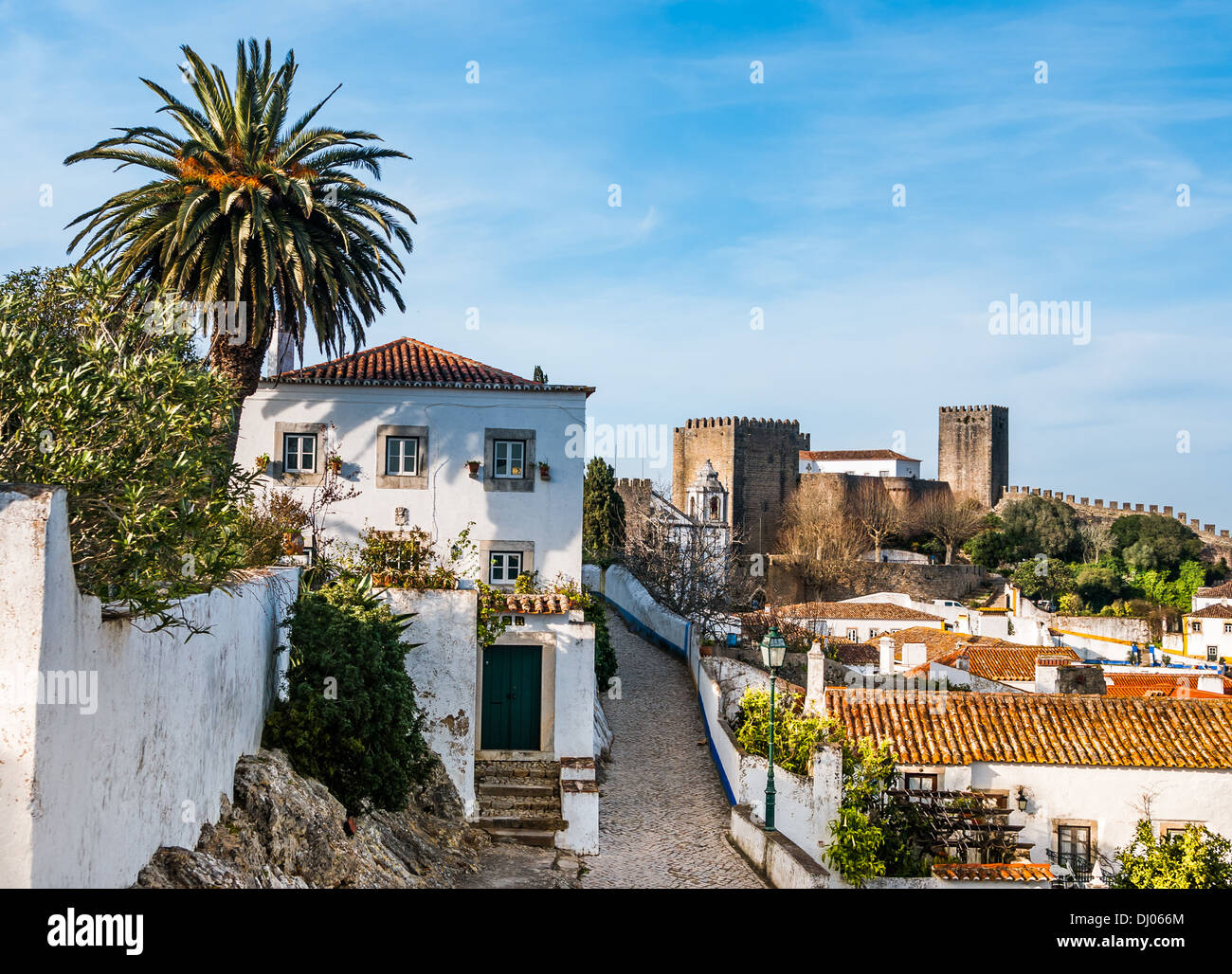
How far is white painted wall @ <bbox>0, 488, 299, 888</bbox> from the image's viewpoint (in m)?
4.98

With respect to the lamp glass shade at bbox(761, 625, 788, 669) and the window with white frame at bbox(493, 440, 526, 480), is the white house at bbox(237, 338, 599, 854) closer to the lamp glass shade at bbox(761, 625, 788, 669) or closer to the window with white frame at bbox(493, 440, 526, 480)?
the window with white frame at bbox(493, 440, 526, 480)

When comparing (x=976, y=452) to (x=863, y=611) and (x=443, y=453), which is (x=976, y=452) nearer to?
(x=863, y=611)

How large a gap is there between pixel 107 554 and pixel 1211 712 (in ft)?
52.8

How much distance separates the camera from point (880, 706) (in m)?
16.7

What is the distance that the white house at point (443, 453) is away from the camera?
717 inches

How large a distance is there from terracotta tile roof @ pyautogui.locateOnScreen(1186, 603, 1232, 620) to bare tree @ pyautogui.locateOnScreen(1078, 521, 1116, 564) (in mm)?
16674

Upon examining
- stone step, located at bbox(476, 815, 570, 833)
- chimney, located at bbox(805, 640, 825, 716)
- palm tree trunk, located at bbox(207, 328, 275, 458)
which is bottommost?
stone step, located at bbox(476, 815, 570, 833)

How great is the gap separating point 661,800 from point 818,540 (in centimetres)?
5007

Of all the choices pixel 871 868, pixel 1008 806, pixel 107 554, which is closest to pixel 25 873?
pixel 107 554

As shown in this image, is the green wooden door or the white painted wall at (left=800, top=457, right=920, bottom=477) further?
the white painted wall at (left=800, top=457, right=920, bottom=477)

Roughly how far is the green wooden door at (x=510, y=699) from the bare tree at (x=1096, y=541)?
5936 cm

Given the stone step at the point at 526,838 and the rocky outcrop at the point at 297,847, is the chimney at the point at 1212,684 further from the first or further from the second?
the rocky outcrop at the point at 297,847

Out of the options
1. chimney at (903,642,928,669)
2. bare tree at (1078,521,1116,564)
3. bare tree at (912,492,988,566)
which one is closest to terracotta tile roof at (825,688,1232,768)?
chimney at (903,642,928,669)
